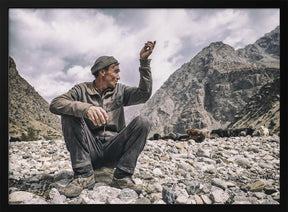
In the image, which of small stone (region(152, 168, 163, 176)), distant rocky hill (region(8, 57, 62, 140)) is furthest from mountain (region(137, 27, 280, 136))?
small stone (region(152, 168, 163, 176))

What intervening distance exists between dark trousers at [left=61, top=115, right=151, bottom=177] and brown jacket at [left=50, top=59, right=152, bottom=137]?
0.14 metres

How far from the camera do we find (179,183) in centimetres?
311

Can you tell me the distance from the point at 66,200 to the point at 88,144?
63 centimetres

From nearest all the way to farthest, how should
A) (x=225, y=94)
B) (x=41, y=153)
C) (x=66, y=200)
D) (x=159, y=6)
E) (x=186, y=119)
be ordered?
1. (x=66, y=200)
2. (x=159, y=6)
3. (x=41, y=153)
4. (x=186, y=119)
5. (x=225, y=94)

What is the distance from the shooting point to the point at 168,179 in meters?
3.21

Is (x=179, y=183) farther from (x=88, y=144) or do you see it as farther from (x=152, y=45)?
(x=152, y=45)

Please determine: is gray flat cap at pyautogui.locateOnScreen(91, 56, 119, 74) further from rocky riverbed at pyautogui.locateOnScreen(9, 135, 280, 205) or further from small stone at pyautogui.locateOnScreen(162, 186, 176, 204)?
small stone at pyautogui.locateOnScreen(162, 186, 176, 204)

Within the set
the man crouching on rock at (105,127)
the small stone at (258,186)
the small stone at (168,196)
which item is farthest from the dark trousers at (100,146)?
the small stone at (258,186)

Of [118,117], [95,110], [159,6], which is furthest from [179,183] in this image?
[159,6]

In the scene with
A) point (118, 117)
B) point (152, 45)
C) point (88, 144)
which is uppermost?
point (152, 45)

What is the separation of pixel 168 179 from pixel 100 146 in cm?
108

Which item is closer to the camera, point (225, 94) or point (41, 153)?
point (41, 153)

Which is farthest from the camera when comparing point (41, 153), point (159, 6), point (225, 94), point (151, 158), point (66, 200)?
point (225, 94)

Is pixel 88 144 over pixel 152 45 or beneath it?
beneath
